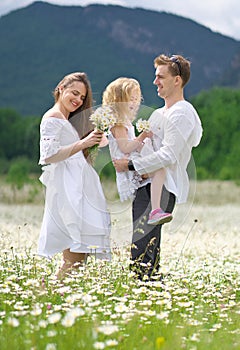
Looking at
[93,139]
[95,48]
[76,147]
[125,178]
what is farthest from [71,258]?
[95,48]

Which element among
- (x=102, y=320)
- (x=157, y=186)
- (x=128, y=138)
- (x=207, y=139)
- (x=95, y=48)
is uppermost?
(x=95, y=48)

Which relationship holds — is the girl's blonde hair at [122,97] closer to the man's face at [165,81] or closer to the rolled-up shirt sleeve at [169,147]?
the man's face at [165,81]

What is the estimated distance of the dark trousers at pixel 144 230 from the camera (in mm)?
6996

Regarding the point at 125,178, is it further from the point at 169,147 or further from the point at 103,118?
the point at 103,118

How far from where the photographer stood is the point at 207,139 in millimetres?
47000

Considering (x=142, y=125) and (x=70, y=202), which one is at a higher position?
(x=142, y=125)

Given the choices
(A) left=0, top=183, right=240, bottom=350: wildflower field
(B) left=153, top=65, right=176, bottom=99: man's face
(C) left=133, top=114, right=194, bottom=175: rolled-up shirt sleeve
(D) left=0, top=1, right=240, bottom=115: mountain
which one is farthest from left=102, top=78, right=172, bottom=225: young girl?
(D) left=0, top=1, right=240, bottom=115: mountain

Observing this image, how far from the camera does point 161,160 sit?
6809mm

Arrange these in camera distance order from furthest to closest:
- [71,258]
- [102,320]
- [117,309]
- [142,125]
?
[71,258] < [142,125] < [102,320] < [117,309]

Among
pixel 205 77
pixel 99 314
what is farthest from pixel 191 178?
pixel 205 77

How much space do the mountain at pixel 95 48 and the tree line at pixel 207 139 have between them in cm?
1404

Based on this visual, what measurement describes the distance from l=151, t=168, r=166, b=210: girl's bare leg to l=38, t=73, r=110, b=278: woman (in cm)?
57

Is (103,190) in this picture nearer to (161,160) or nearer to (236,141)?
(161,160)

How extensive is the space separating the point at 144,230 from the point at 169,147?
35.3 inches
